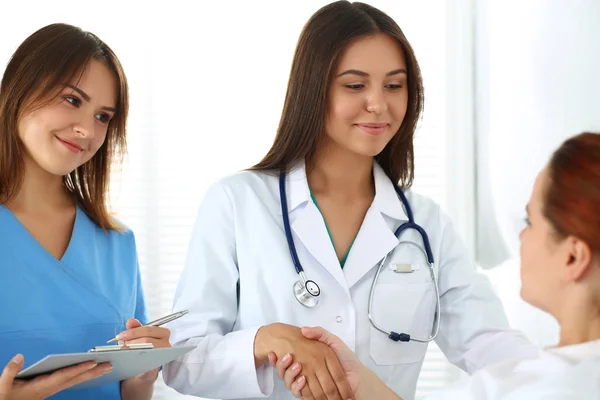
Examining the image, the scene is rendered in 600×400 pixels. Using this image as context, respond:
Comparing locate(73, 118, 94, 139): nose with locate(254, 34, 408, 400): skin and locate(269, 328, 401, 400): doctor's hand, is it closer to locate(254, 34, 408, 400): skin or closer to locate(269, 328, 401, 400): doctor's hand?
locate(254, 34, 408, 400): skin

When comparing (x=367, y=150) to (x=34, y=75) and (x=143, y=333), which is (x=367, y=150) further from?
(x=34, y=75)

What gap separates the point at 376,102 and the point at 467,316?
22.9 inches

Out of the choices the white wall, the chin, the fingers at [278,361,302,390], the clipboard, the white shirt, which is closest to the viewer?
the white shirt

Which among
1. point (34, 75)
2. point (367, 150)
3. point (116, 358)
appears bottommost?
point (116, 358)

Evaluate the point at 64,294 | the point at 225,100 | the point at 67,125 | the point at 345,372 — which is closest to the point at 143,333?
the point at 64,294

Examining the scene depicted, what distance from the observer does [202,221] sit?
1782 millimetres

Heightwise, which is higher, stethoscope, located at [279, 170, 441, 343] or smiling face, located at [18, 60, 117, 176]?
smiling face, located at [18, 60, 117, 176]

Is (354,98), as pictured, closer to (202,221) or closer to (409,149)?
(409,149)

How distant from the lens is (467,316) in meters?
1.84

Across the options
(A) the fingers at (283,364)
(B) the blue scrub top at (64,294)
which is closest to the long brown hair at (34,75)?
(B) the blue scrub top at (64,294)

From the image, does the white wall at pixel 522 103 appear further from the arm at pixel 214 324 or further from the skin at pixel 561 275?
the arm at pixel 214 324

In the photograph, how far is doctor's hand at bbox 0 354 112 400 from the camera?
4.78 feet

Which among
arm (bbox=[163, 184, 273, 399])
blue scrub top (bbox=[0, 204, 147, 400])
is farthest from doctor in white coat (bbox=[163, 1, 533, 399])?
blue scrub top (bbox=[0, 204, 147, 400])

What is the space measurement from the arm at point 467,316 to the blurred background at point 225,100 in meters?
1.05
